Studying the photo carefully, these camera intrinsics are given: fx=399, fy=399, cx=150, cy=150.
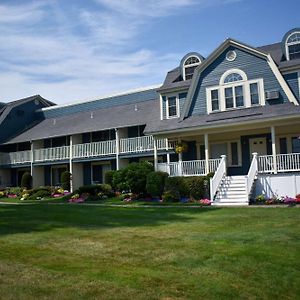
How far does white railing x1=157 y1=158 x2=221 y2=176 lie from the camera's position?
2142 centimetres

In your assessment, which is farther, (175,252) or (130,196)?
(130,196)

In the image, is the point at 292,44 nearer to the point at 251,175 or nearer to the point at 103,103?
the point at 251,175

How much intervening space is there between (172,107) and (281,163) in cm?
827

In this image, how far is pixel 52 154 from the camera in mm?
32875

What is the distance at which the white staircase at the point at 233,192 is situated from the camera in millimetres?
17844

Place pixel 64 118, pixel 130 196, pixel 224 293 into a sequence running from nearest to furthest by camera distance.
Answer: pixel 224 293 < pixel 130 196 < pixel 64 118

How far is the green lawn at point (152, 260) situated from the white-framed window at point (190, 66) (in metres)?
15.6

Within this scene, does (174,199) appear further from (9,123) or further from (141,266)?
(9,123)

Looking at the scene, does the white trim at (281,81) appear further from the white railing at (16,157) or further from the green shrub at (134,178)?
the white railing at (16,157)

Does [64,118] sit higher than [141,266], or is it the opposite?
[64,118]

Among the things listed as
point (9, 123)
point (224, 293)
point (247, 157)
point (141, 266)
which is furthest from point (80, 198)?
point (224, 293)

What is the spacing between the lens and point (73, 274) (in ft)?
19.4

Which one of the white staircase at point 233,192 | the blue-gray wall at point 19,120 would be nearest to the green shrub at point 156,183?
the white staircase at point 233,192

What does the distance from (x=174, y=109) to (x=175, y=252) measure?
18307mm
